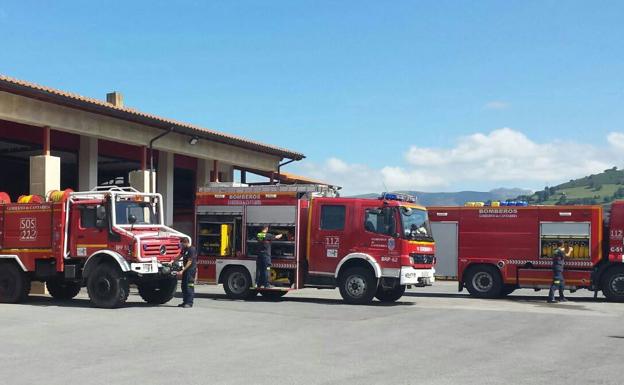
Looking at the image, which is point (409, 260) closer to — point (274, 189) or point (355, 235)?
point (355, 235)

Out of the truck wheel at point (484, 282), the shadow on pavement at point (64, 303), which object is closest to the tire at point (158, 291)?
the shadow on pavement at point (64, 303)

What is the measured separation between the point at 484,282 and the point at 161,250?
10.1m

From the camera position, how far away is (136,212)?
1780 centimetres

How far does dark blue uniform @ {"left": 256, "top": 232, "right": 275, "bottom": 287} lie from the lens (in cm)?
1922

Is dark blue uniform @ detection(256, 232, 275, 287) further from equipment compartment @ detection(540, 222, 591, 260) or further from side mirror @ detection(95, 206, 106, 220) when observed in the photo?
equipment compartment @ detection(540, 222, 591, 260)

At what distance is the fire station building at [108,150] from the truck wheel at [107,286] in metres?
6.05

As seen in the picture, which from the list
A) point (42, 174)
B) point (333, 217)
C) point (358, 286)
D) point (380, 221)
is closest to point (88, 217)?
point (42, 174)

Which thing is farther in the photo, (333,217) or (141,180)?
(141,180)

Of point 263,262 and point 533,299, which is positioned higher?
point 263,262

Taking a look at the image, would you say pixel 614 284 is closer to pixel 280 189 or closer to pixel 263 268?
pixel 280 189

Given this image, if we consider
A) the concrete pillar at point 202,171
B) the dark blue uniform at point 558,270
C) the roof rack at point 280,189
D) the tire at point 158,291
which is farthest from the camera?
the concrete pillar at point 202,171

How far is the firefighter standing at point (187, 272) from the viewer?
17.4 metres

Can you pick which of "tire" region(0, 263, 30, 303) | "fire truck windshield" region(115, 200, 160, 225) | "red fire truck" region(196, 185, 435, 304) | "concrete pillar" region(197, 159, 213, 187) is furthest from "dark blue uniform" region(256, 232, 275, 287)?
"concrete pillar" region(197, 159, 213, 187)

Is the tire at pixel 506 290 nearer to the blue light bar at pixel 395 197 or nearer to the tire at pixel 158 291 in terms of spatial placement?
the blue light bar at pixel 395 197
